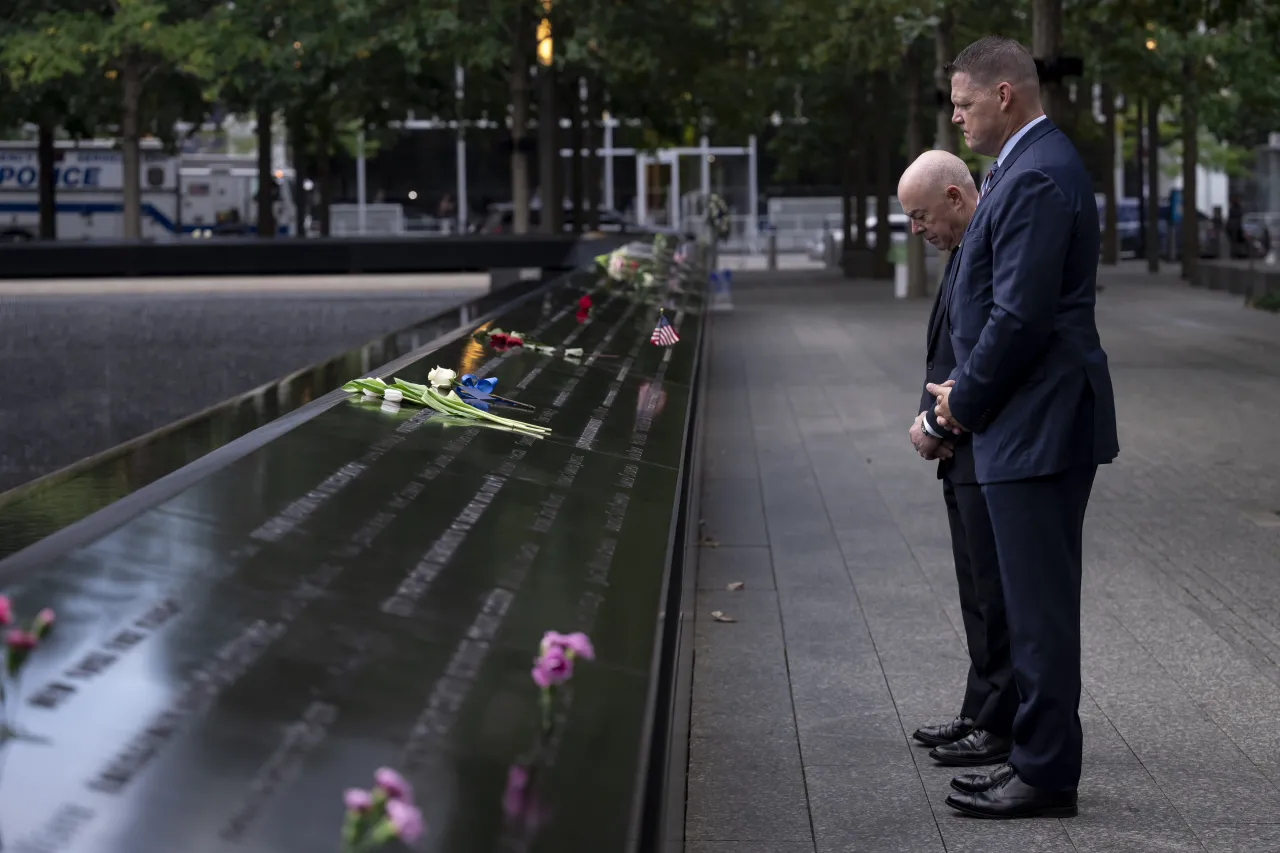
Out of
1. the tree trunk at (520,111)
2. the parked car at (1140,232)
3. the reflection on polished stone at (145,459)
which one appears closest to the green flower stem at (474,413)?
the reflection on polished stone at (145,459)

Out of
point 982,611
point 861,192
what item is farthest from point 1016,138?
point 861,192

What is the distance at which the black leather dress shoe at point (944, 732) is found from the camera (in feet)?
18.2

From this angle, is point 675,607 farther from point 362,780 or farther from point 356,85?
point 356,85

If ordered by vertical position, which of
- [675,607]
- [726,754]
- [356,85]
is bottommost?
[726,754]

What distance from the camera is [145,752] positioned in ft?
7.59

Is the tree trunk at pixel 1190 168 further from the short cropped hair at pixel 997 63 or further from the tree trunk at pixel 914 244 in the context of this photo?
the short cropped hair at pixel 997 63

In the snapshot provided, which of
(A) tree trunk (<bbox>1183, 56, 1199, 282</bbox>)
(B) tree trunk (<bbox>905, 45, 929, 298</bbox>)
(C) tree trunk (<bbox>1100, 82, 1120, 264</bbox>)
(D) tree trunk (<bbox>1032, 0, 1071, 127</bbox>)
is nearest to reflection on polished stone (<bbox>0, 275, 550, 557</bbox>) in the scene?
(D) tree trunk (<bbox>1032, 0, 1071, 127</bbox>)

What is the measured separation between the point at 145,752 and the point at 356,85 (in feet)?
103

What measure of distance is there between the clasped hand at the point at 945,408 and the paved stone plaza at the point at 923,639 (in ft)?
3.32

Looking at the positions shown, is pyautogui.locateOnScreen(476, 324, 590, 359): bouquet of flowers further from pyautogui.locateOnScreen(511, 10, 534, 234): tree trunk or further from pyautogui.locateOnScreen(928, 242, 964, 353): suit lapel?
pyautogui.locateOnScreen(511, 10, 534, 234): tree trunk

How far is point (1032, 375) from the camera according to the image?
4.65m

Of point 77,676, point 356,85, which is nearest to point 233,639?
point 77,676

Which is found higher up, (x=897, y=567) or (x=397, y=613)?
(x=397, y=613)

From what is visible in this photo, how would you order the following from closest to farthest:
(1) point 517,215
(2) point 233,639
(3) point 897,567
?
1. (2) point 233,639
2. (3) point 897,567
3. (1) point 517,215
